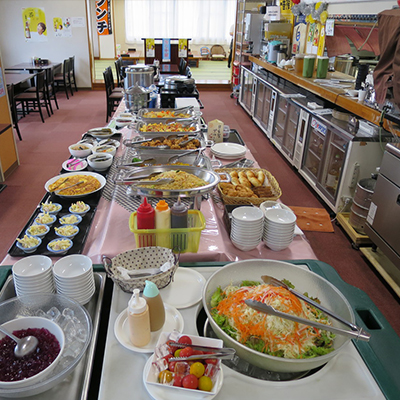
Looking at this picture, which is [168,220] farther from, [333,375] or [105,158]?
[105,158]

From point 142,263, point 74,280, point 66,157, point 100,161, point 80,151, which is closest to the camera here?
point 74,280

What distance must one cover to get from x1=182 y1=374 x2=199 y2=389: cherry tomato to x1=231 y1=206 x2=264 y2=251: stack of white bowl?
723 millimetres

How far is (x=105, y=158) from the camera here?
7.33 ft

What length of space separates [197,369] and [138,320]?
19 centimetres

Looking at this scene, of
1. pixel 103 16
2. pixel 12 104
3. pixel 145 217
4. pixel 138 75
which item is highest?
pixel 103 16

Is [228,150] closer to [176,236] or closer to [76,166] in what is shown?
[76,166]

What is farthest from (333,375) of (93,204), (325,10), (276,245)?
(325,10)

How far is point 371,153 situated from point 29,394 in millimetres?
2766

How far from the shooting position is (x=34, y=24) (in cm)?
741

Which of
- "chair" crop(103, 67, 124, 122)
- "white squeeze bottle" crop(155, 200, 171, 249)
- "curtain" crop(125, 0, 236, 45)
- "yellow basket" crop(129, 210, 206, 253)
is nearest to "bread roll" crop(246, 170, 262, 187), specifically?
"yellow basket" crop(129, 210, 206, 253)

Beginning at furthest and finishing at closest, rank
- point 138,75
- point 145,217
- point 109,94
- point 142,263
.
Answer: point 109,94 → point 138,75 → point 145,217 → point 142,263

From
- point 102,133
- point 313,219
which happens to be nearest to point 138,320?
point 102,133

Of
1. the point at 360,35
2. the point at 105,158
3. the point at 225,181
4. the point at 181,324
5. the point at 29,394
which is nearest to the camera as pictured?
the point at 29,394

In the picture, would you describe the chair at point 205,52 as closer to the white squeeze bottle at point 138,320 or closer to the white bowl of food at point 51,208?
the white bowl of food at point 51,208
